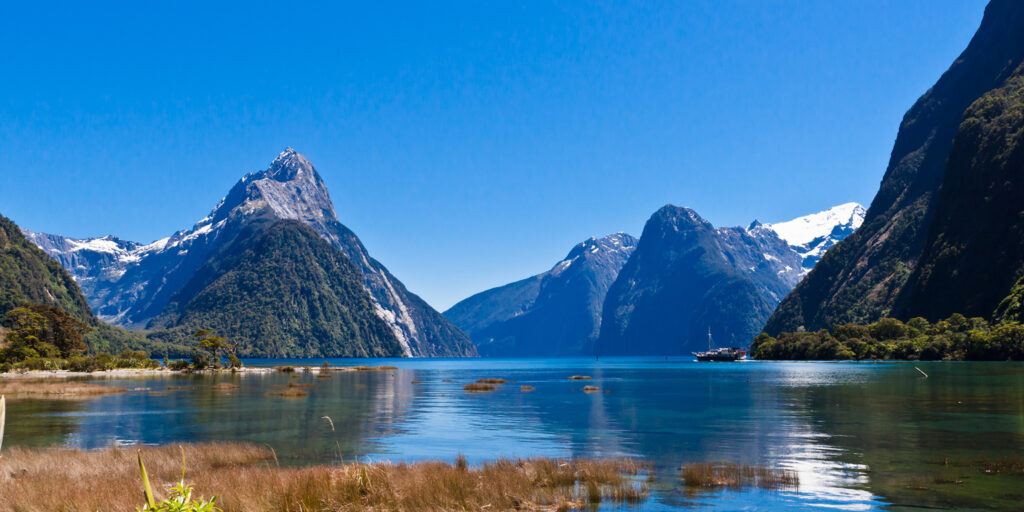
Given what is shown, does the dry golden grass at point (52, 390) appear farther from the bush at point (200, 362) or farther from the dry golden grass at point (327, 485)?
the bush at point (200, 362)

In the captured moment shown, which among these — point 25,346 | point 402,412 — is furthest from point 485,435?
point 25,346

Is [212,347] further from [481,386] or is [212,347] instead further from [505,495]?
[505,495]

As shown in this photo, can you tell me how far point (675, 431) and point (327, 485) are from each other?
33872 millimetres

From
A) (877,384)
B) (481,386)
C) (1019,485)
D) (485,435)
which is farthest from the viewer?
(481,386)

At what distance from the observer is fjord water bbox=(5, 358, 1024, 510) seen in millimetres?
29062

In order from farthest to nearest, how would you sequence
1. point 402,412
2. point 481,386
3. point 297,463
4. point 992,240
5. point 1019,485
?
point 992,240
point 481,386
point 402,412
point 297,463
point 1019,485

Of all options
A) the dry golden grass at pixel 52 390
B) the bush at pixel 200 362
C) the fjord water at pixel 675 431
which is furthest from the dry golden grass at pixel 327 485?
the bush at pixel 200 362

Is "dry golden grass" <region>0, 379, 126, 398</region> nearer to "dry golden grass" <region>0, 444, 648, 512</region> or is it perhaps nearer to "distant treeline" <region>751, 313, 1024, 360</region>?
"dry golden grass" <region>0, 444, 648, 512</region>

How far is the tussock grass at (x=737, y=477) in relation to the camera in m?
29.7

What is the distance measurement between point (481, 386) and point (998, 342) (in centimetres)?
11113

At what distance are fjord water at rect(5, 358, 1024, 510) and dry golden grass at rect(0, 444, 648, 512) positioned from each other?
2.32m

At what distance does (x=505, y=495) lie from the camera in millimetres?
24781

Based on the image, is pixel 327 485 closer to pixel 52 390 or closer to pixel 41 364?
pixel 52 390

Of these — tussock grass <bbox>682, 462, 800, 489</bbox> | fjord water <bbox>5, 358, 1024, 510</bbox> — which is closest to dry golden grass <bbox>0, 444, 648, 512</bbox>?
fjord water <bbox>5, 358, 1024, 510</bbox>
